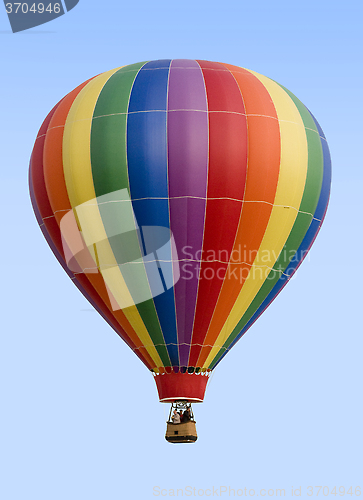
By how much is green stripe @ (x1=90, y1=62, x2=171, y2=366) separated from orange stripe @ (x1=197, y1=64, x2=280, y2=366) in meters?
1.14

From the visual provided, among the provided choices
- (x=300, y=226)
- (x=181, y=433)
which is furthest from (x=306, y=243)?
(x=181, y=433)

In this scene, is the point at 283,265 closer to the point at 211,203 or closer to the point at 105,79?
the point at 211,203

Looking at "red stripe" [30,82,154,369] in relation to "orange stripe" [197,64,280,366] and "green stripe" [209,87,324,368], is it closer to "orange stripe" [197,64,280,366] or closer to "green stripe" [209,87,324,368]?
"orange stripe" [197,64,280,366]

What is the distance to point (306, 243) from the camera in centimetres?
1936

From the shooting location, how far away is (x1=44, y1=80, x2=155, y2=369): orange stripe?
18.6 m

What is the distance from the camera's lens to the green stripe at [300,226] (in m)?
18.9

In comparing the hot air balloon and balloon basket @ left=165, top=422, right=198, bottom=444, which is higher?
the hot air balloon

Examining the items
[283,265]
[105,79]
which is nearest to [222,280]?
[283,265]

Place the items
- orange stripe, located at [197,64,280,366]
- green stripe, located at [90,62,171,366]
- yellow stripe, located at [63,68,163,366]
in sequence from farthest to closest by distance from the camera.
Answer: yellow stripe, located at [63,68,163,366] → orange stripe, located at [197,64,280,366] → green stripe, located at [90,62,171,366]

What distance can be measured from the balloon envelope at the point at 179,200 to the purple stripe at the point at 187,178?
0.02 m

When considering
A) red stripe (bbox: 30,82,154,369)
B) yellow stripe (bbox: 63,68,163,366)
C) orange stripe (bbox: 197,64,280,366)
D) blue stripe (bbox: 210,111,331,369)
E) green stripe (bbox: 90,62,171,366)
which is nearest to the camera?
green stripe (bbox: 90,62,171,366)

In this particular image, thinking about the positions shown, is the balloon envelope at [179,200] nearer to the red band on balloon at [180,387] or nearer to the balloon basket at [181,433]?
the red band on balloon at [180,387]

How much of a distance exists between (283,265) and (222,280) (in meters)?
1.29

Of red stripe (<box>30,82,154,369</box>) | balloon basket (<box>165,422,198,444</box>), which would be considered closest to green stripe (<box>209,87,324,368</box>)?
balloon basket (<box>165,422,198,444</box>)
